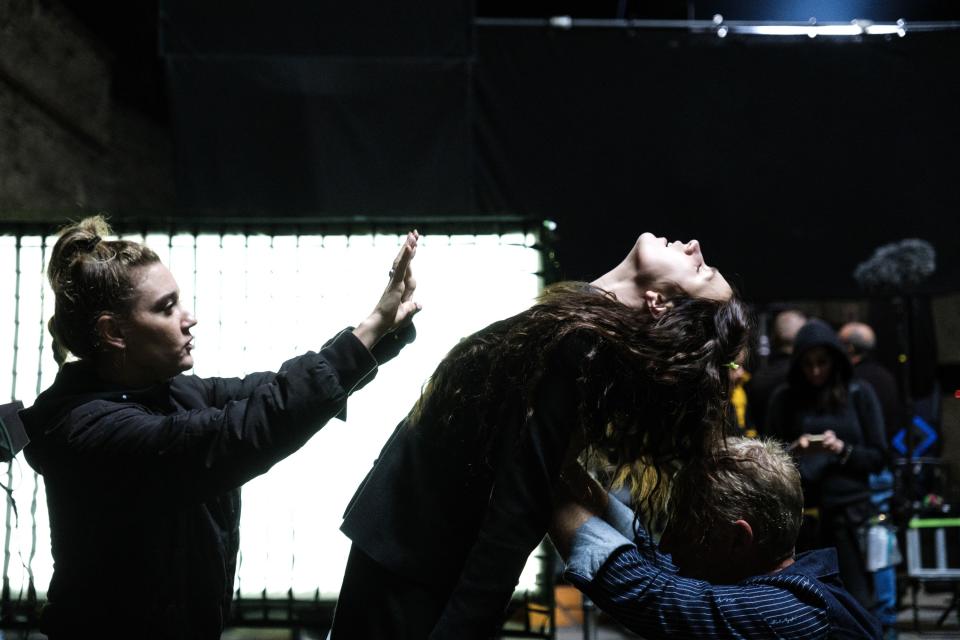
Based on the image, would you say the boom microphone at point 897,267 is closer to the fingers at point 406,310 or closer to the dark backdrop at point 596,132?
the dark backdrop at point 596,132

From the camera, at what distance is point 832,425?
4277 mm

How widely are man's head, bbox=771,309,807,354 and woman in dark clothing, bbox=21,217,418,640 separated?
3.71m

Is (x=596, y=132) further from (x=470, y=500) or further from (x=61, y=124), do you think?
(x=470, y=500)

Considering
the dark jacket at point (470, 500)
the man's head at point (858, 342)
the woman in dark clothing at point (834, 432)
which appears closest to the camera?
the dark jacket at point (470, 500)

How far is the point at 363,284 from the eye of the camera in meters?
3.01

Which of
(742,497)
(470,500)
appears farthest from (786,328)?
(470,500)

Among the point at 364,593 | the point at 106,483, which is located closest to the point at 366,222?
the point at 106,483

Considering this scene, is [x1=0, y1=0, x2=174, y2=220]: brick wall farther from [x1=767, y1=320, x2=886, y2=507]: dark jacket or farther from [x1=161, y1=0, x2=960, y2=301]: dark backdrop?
[x1=767, y1=320, x2=886, y2=507]: dark jacket

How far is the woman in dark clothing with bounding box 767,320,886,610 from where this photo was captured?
4.20 metres

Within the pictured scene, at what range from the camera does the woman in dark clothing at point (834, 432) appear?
4195mm

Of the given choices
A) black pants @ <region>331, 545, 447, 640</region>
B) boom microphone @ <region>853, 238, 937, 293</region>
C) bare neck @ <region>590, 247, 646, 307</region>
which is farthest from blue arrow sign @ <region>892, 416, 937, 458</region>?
black pants @ <region>331, 545, 447, 640</region>

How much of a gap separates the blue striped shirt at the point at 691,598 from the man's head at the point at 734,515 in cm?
5

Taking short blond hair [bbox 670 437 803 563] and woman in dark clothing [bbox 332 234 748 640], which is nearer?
woman in dark clothing [bbox 332 234 748 640]

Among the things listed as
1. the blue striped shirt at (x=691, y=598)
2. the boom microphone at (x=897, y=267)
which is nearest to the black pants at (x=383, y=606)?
the blue striped shirt at (x=691, y=598)
